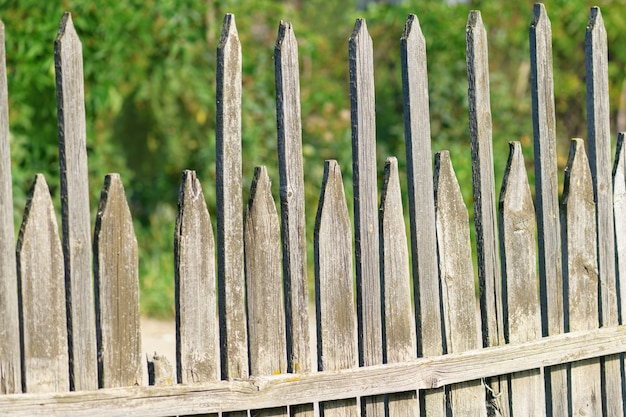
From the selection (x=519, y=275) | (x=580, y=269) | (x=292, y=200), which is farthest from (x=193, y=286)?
(x=580, y=269)

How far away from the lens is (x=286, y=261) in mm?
2176

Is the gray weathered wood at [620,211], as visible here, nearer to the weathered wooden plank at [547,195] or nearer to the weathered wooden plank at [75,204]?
the weathered wooden plank at [547,195]

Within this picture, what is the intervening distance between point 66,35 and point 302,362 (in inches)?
36.1

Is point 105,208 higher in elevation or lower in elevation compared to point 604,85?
lower

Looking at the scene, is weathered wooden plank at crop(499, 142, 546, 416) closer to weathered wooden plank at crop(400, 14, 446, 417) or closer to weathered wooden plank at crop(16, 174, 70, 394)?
weathered wooden plank at crop(400, 14, 446, 417)

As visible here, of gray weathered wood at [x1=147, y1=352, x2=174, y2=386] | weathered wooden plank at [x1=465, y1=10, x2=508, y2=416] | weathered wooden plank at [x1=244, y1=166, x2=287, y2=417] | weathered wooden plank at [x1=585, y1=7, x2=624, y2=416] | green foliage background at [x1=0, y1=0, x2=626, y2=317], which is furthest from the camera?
green foliage background at [x1=0, y1=0, x2=626, y2=317]

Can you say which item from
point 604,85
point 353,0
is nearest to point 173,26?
point 353,0

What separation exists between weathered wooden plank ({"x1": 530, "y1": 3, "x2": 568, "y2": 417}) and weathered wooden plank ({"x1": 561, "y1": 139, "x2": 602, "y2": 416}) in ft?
0.11

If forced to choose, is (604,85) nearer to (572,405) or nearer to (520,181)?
(520,181)

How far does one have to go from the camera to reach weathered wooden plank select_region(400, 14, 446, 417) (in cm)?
229

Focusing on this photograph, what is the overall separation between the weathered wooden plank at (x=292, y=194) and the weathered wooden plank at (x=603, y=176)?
0.98 m

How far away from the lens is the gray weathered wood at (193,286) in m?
2.07

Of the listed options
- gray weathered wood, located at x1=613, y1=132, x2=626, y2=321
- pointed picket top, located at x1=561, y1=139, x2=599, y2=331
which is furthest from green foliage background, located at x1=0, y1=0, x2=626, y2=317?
pointed picket top, located at x1=561, y1=139, x2=599, y2=331

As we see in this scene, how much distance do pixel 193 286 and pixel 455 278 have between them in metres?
0.72
